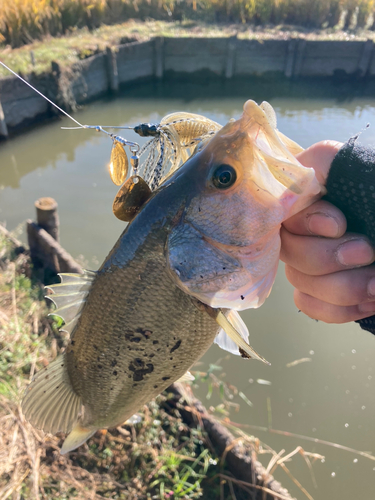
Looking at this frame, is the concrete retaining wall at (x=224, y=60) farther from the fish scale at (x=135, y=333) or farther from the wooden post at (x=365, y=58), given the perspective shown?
the fish scale at (x=135, y=333)

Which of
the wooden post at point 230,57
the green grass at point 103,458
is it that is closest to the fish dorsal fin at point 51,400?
the green grass at point 103,458

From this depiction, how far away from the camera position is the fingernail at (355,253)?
1374mm

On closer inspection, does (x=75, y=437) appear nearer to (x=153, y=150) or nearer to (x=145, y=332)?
(x=145, y=332)

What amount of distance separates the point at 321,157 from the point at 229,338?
0.89m

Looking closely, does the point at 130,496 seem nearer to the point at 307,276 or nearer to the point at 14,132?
the point at 307,276

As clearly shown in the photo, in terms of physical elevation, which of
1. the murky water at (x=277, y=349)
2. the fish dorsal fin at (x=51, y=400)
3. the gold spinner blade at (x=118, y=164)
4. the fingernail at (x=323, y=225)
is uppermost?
the gold spinner blade at (x=118, y=164)

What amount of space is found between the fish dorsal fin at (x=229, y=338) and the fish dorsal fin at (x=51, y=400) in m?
0.82

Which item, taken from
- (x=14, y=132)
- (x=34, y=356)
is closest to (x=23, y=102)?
(x=14, y=132)

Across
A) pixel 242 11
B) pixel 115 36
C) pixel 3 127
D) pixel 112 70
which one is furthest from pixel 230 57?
pixel 3 127

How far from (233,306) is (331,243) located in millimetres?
478

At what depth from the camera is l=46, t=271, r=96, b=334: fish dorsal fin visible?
5.51 feet

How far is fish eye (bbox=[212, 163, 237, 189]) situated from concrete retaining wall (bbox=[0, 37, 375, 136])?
1285cm

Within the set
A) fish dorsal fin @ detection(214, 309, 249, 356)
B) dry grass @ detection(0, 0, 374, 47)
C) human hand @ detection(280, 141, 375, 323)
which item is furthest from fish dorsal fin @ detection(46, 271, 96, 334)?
dry grass @ detection(0, 0, 374, 47)

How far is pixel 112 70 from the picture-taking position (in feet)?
44.8
